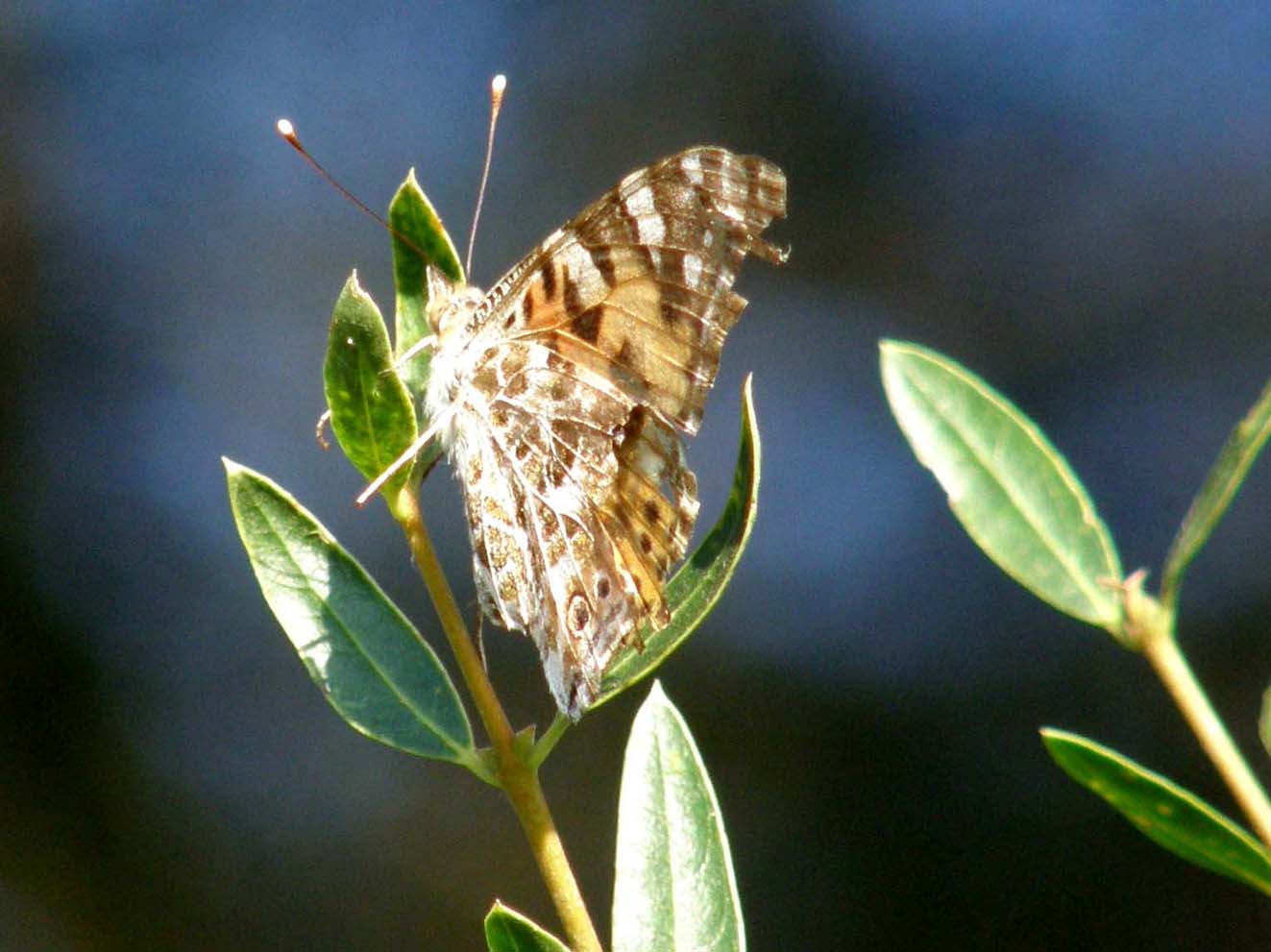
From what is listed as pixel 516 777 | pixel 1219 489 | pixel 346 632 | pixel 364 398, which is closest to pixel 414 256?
pixel 364 398

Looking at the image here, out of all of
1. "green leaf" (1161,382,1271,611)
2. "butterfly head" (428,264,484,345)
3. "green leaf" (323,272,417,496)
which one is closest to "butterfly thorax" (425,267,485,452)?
"butterfly head" (428,264,484,345)

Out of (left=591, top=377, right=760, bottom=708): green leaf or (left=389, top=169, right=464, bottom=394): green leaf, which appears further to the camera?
(left=389, top=169, right=464, bottom=394): green leaf

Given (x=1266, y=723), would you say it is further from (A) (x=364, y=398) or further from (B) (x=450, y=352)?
(B) (x=450, y=352)

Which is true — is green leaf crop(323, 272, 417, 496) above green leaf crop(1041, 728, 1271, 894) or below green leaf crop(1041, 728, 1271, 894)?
above

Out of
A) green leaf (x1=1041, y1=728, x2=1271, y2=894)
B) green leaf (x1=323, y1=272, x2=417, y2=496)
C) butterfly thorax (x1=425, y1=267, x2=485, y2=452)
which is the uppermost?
butterfly thorax (x1=425, y1=267, x2=485, y2=452)

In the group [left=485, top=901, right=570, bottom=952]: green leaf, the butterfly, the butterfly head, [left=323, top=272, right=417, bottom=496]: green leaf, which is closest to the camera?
[left=485, top=901, right=570, bottom=952]: green leaf

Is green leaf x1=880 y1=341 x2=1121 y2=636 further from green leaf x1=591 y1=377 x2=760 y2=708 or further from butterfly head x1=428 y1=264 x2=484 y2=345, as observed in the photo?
butterfly head x1=428 y1=264 x2=484 y2=345

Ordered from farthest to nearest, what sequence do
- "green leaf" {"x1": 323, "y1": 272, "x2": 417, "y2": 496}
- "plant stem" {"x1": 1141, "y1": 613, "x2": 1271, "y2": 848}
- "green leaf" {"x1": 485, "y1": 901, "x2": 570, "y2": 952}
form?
"green leaf" {"x1": 323, "y1": 272, "x2": 417, "y2": 496} → "green leaf" {"x1": 485, "y1": 901, "x2": 570, "y2": 952} → "plant stem" {"x1": 1141, "y1": 613, "x2": 1271, "y2": 848}
